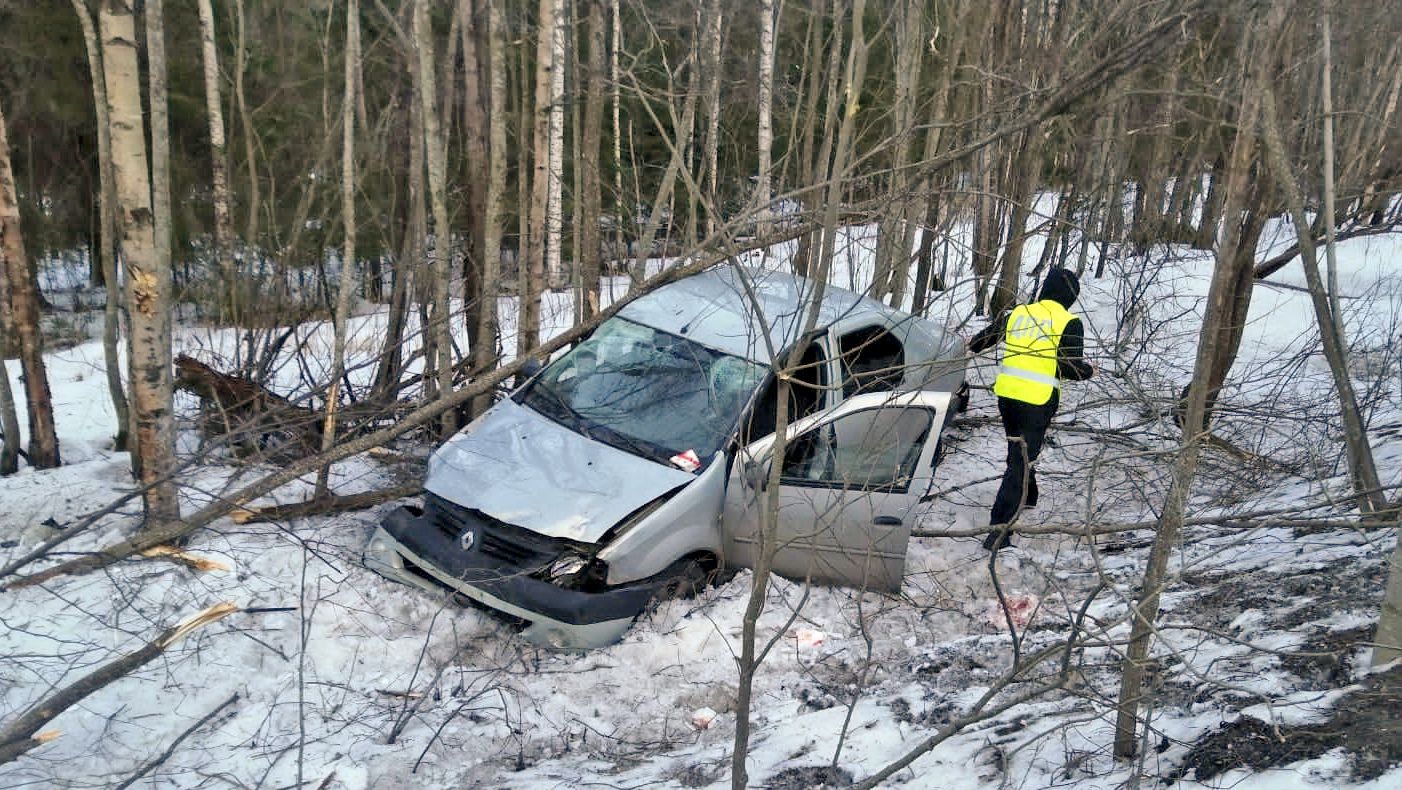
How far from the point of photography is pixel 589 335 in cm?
602

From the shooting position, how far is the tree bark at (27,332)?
22.8 feet

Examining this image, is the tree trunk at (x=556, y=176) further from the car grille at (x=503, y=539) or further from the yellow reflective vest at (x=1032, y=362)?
the car grille at (x=503, y=539)

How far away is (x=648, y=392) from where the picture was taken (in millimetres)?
5469

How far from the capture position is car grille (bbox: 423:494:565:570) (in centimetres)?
464

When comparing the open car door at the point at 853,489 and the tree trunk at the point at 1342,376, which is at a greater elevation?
the tree trunk at the point at 1342,376

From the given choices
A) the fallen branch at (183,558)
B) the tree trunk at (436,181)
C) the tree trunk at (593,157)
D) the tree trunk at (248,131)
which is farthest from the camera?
the tree trunk at (248,131)

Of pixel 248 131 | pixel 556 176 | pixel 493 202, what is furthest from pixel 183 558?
pixel 248 131

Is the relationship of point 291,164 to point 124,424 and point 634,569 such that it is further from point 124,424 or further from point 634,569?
point 634,569

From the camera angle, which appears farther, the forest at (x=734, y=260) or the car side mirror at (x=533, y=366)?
the car side mirror at (x=533, y=366)

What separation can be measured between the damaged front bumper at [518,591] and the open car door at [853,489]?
83cm

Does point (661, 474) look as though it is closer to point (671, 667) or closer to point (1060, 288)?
point (671, 667)

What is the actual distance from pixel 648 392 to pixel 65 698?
3082mm

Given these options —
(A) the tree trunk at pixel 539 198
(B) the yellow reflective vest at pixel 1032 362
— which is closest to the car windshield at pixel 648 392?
(B) the yellow reflective vest at pixel 1032 362

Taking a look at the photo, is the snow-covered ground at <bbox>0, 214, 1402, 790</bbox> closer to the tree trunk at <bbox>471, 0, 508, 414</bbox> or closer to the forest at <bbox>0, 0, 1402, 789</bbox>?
the forest at <bbox>0, 0, 1402, 789</bbox>
